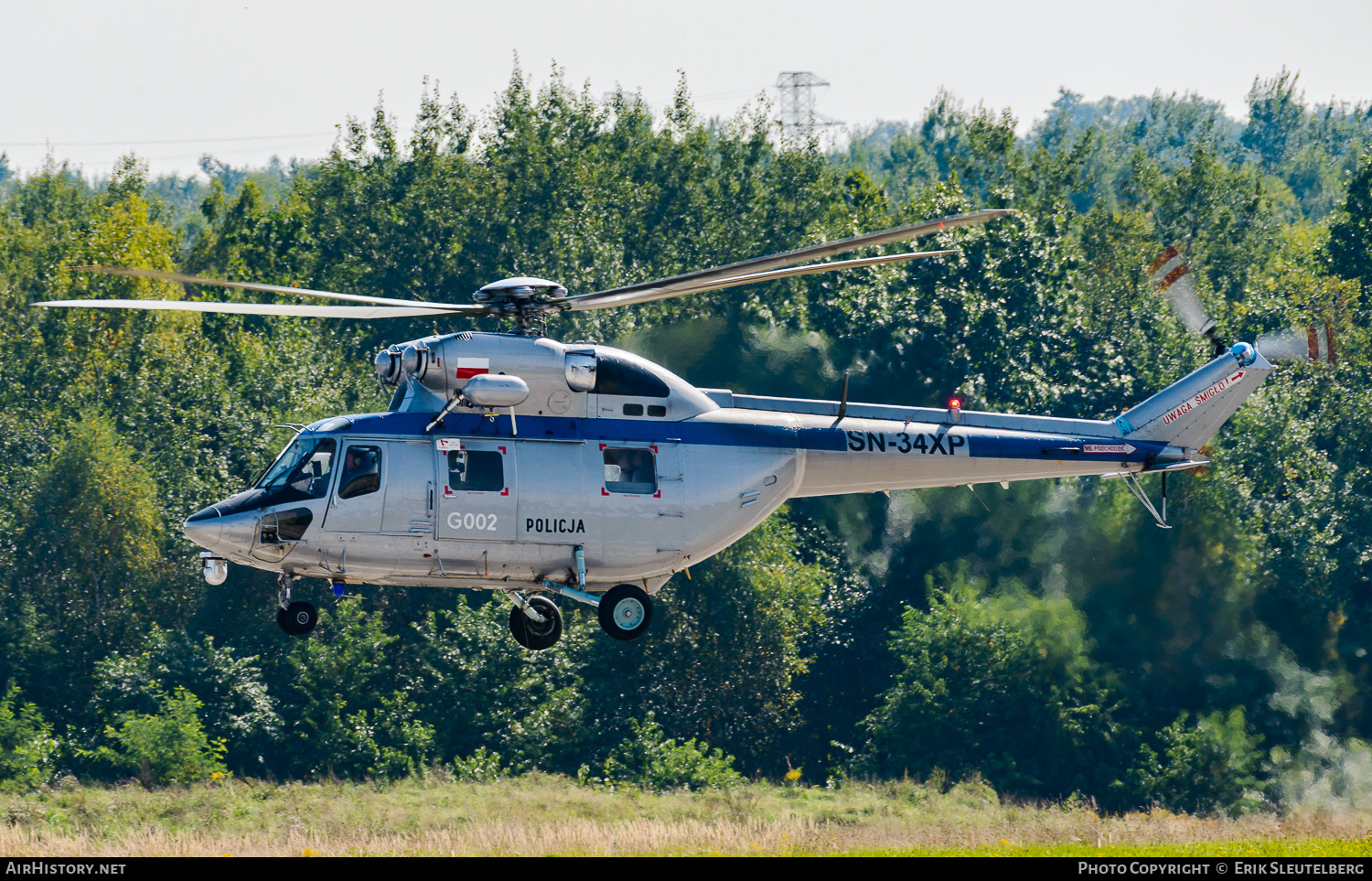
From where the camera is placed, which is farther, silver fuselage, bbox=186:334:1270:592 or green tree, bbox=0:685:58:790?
green tree, bbox=0:685:58:790

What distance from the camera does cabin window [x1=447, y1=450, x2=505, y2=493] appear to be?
17.5 meters

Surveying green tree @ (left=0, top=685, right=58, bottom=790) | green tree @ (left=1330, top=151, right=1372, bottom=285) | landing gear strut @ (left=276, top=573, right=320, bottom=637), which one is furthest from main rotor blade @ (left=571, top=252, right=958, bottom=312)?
green tree @ (left=1330, top=151, right=1372, bottom=285)

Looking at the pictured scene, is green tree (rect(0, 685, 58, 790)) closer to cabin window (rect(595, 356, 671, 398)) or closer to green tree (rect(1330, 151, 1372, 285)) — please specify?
cabin window (rect(595, 356, 671, 398))

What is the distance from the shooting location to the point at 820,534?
4047cm

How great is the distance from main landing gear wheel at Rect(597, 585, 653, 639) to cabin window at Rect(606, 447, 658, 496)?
1.22 meters

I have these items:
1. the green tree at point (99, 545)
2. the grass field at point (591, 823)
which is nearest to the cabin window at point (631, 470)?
the grass field at point (591, 823)

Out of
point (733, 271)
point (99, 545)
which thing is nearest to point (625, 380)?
point (733, 271)

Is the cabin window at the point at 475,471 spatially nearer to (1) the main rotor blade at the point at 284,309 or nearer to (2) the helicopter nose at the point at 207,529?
(1) the main rotor blade at the point at 284,309

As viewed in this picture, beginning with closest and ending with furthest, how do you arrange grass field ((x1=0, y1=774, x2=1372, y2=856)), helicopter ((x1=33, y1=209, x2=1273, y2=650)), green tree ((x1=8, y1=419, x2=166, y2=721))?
helicopter ((x1=33, y1=209, x2=1273, y2=650)), grass field ((x1=0, y1=774, x2=1372, y2=856)), green tree ((x1=8, y1=419, x2=166, y2=721))

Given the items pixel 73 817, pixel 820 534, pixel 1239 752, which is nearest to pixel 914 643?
pixel 820 534

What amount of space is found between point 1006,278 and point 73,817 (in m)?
28.6

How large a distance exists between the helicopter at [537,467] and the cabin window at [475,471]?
0.02 meters

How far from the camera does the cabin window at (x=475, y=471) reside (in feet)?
57.4

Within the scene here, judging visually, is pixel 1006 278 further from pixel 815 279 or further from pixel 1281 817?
pixel 1281 817
